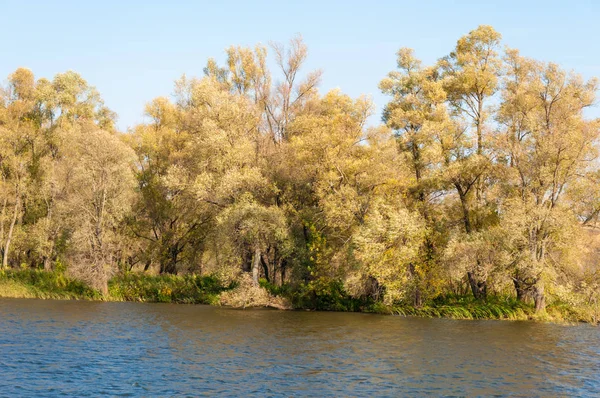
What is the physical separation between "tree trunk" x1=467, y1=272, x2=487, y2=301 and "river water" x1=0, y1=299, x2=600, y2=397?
706cm

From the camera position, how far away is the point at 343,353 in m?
28.8

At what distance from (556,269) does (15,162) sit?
177 feet

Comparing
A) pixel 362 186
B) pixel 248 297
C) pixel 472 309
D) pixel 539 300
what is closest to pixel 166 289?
pixel 248 297

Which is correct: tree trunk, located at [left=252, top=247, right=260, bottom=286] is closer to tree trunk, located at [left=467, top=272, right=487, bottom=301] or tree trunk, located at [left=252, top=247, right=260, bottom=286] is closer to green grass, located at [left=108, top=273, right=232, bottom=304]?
green grass, located at [left=108, top=273, right=232, bottom=304]

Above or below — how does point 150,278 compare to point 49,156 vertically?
below

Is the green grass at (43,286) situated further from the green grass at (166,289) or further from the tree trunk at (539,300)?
the tree trunk at (539,300)

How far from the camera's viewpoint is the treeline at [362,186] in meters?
44.6

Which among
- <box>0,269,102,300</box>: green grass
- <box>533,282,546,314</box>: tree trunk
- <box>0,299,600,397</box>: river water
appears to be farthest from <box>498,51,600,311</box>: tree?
<box>0,269,102,300</box>: green grass

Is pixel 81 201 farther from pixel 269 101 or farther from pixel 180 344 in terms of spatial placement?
pixel 180 344

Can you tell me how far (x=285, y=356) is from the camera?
27.7 m

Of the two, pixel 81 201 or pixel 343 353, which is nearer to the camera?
pixel 343 353

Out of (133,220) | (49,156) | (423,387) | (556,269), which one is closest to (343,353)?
(423,387)

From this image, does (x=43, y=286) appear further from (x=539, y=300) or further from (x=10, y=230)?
(x=539, y=300)

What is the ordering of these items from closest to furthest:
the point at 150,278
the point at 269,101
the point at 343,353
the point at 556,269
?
the point at 343,353 < the point at 556,269 < the point at 150,278 < the point at 269,101
